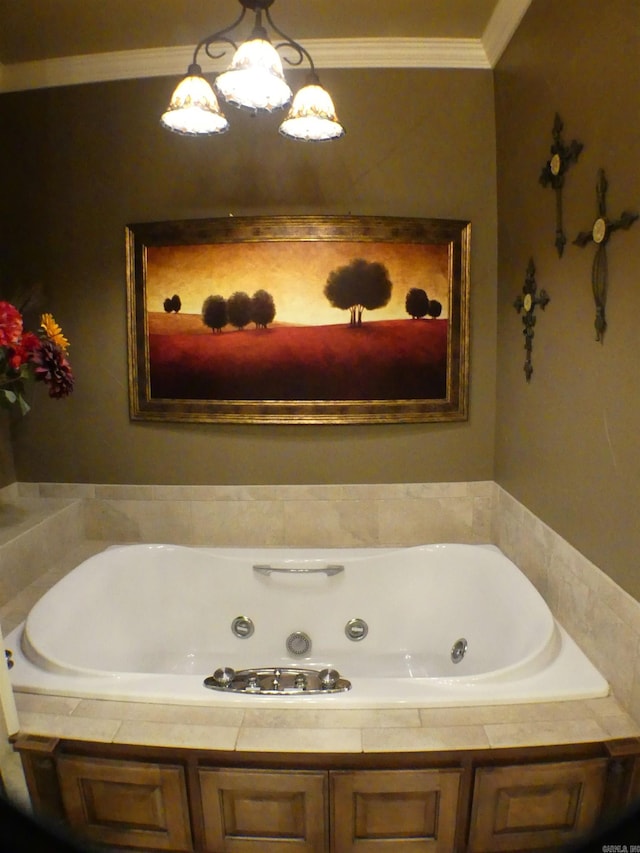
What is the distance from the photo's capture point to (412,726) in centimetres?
106

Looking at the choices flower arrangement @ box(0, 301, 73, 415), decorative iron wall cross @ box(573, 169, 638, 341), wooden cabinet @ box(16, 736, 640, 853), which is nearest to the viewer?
wooden cabinet @ box(16, 736, 640, 853)

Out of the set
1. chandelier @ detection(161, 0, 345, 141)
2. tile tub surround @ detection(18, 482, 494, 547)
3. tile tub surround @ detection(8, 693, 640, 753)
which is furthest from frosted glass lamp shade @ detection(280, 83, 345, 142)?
tile tub surround @ detection(8, 693, 640, 753)

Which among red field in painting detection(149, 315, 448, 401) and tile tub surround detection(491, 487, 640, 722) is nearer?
tile tub surround detection(491, 487, 640, 722)

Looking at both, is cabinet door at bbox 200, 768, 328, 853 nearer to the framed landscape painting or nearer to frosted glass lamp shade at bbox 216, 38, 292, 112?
the framed landscape painting

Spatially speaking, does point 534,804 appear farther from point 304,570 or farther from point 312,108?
point 312,108

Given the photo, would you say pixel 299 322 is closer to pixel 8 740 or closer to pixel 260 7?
pixel 260 7

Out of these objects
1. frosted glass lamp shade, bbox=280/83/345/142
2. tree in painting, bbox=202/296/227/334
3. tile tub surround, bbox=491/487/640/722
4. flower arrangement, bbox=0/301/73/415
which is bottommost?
tile tub surround, bbox=491/487/640/722

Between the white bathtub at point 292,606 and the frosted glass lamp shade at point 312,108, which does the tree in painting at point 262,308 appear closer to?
the frosted glass lamp shade at point 312,108

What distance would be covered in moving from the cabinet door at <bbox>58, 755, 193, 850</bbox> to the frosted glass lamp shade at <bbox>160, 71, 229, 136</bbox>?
1.80 meters

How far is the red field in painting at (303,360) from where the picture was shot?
1.92 m

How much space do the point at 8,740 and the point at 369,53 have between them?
2572mm

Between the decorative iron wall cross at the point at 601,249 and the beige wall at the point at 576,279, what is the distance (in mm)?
24

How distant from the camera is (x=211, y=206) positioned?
189cm

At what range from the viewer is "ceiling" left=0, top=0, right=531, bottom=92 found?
1.57m
